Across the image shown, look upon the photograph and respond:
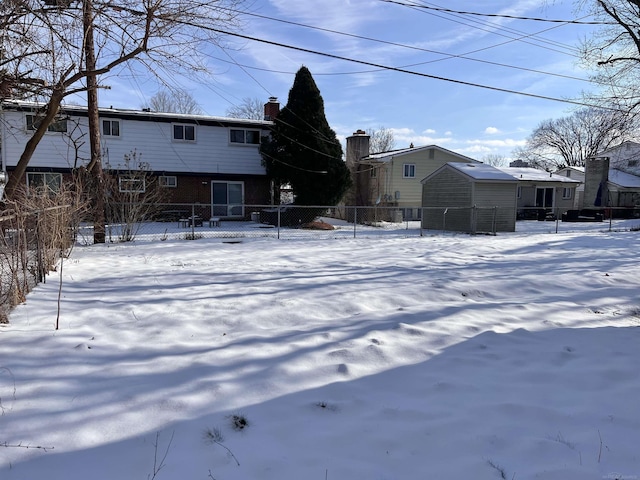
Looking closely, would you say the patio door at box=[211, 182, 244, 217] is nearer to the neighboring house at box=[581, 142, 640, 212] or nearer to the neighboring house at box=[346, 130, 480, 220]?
the neighboring house at box=[346, 130, 480, 220]

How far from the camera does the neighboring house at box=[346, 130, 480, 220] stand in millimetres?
28328

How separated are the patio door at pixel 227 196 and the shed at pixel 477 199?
10476 millimetres


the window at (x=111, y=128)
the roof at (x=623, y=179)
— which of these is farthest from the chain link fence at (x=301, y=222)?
the roof at (x=623, y=179)

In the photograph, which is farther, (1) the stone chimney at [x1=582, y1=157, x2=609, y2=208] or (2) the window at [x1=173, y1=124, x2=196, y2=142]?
(1) the stone chimney at [x1=582, y1=157, x2=609, y2=208]

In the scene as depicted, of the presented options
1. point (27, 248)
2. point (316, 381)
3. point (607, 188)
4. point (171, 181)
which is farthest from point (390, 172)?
point (316, 381)

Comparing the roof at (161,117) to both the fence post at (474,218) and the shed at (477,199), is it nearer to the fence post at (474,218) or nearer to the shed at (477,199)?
the shed at (477,199)

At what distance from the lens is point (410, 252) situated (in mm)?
11578

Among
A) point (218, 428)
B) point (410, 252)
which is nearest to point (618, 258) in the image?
point (410, 252)

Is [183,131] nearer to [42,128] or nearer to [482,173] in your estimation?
[42,128]

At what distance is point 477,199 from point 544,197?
1615cm

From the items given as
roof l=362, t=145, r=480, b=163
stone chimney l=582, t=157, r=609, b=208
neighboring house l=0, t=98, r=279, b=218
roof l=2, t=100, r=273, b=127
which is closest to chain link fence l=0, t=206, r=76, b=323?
neighboring house l=0, t=98, r=279, b=218

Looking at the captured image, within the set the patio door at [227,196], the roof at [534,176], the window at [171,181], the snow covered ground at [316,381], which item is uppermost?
the roof at [534,176]

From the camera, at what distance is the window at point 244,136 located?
896 inches

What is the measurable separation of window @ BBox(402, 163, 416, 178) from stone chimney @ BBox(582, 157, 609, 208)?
1757cm
